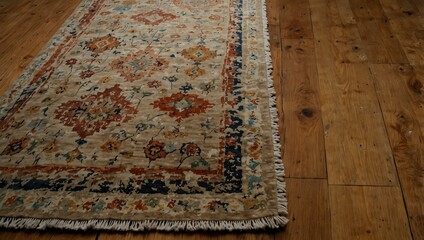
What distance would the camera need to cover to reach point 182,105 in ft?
4.68

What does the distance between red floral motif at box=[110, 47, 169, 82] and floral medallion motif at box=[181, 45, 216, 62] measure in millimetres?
115

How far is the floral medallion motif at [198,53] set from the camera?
168 centimetres

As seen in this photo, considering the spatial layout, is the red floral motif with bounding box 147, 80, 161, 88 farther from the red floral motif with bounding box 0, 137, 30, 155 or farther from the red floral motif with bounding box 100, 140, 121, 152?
the red floral motif with bounding box 0, 137, 30, 155

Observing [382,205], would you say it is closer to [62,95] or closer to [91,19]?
[62,95]

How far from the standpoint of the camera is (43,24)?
2.06m

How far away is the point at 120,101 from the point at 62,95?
271 millimetres

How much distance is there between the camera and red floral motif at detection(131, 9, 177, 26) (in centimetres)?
198

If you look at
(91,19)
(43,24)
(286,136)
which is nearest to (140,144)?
(286,136)

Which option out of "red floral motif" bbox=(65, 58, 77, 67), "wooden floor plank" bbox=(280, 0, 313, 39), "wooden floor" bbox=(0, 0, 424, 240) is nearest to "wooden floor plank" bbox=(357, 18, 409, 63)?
"wooden floor" bbox=(0, 0, 424, 240)

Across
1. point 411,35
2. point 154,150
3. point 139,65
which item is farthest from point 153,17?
point 411,35

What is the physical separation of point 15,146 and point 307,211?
1.06 m

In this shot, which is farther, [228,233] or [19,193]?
[19,193]

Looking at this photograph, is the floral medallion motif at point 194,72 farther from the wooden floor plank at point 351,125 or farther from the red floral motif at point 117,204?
the red floral motif at point 117,204

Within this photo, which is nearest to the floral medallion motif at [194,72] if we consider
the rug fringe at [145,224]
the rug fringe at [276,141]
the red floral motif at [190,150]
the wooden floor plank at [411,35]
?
the rug fringe at [276,141]
